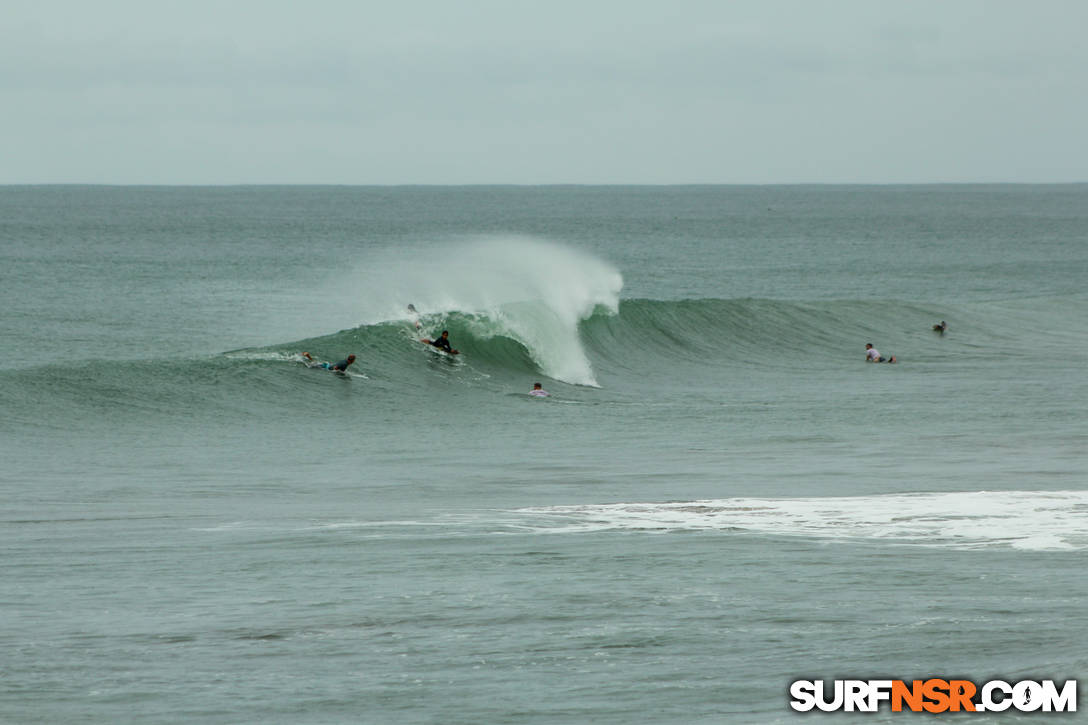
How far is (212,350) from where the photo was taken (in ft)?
140

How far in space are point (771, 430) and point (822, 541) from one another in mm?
11738

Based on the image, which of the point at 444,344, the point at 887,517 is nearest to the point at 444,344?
the point at 444,344

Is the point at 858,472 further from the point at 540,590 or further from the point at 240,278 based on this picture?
the point at 240,278

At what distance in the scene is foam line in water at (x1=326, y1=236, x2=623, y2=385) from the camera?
120 ft

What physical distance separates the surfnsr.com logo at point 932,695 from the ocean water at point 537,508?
21cm

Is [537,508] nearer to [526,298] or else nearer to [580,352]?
[580,352]

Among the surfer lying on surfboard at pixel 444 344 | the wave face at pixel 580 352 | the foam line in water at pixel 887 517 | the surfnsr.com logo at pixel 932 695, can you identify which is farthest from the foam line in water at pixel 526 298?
the surfnsr.com logo at pixel 932 695

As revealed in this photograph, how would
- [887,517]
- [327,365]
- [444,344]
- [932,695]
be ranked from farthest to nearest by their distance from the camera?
[444,344]
[327,365]
[887,517]
[932,695]

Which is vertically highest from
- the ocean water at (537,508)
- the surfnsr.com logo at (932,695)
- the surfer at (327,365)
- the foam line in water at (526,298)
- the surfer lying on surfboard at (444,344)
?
the foam line in water at (526,298)

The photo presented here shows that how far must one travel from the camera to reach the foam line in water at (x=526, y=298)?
36.7m

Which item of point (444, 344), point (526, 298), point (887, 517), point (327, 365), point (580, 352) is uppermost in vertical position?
point (526, 298)

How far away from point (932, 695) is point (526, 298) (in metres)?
32.4

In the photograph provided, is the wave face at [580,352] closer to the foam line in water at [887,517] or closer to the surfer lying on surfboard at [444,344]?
the surfer lying on surfboard at [444,344]

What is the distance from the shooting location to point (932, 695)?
9.17 m
